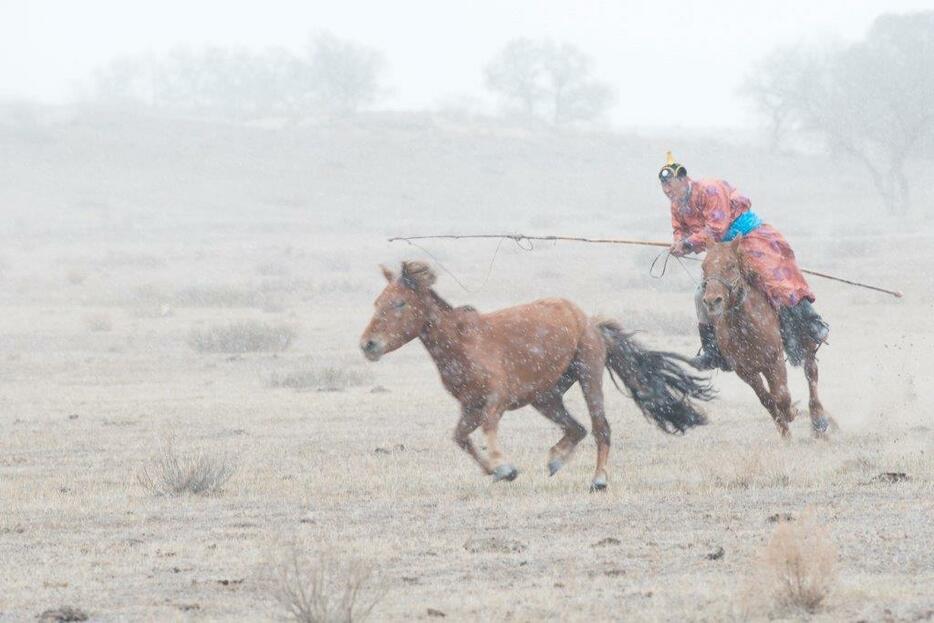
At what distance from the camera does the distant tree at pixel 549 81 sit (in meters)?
95.4

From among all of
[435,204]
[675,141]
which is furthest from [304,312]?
[675,141]

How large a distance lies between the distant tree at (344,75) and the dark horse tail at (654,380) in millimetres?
81219

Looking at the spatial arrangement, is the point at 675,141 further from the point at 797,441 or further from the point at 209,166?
the point at 797,441

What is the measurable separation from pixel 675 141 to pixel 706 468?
68.9 meters

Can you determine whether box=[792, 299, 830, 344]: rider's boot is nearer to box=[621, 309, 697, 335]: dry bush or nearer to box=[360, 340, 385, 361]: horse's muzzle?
box=[360, 340, 385, 361]: horse's muzzle

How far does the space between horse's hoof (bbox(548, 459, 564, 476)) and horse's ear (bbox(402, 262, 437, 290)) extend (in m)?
1.37

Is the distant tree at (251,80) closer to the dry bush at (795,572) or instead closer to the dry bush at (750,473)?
the dry bush at (750,473)

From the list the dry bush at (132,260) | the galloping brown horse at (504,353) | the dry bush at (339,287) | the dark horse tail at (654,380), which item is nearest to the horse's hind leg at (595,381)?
the galloping brown horse at (504,353)

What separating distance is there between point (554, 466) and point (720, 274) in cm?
191

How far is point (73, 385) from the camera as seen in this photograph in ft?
61.1

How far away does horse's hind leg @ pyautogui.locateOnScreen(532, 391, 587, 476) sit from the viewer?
409 inches

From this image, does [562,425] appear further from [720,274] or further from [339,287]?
[339,287]

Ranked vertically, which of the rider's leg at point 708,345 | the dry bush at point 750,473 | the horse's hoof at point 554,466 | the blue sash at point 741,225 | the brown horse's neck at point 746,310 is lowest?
the horse's hoof at point 554,466

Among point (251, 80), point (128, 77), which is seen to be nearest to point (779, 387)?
point (251, 80)
